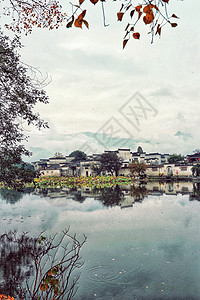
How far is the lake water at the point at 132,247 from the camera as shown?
4047 mm

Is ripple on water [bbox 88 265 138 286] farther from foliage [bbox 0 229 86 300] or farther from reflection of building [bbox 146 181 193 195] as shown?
reflection of building [bbox 146 181 193 195]

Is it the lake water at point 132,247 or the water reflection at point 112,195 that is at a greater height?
the water reflection at point 112,195

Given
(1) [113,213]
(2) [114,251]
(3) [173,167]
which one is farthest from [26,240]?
(3) [173,167]

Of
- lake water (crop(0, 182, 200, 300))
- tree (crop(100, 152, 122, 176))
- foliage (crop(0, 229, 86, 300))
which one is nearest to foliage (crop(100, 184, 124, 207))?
lake water (crop(0, 182, 200, 300))

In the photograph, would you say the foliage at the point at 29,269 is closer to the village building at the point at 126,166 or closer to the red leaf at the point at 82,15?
the red leaf at the point at 82,15

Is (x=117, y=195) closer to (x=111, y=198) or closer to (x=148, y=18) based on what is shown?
(x=111, y=198)

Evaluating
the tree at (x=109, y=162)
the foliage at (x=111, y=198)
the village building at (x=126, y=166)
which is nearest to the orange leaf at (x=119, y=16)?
the foliage at (x=111, y=198)

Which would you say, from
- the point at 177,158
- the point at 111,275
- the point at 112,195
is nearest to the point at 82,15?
the point at 111,275

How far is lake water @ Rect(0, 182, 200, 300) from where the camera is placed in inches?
159

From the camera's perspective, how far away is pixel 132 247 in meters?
6.05

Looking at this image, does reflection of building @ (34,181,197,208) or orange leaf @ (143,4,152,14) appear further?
reflection of building @ (34,181,197,208)

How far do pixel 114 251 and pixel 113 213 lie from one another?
175 inches

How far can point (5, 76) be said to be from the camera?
4.33 m

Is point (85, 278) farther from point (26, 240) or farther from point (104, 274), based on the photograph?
point (26, 240)
